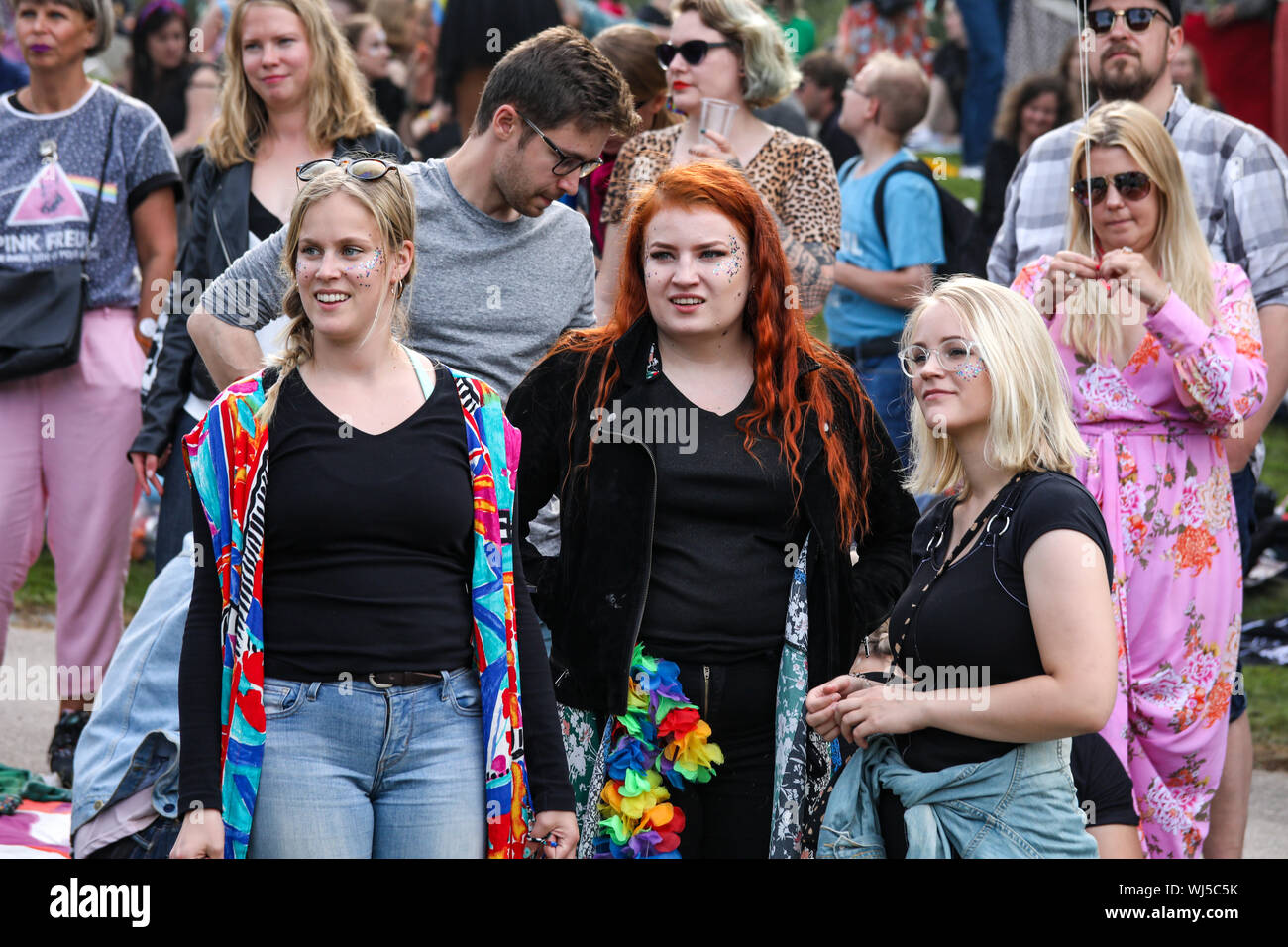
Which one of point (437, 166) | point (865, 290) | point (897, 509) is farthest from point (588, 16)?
point (897, 509)

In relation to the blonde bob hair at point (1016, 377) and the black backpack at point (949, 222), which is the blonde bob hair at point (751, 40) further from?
the blonde bob hair at point (1016, 377)

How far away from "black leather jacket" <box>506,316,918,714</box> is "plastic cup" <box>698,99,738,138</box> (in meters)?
1.78

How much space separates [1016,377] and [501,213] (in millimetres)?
1422

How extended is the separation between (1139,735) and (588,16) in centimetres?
724

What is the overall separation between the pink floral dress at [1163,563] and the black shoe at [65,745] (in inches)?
130

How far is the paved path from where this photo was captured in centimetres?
501

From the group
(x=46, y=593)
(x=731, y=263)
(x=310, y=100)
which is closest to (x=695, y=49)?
(x=310, y=100)

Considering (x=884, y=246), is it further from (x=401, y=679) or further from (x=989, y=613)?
(x=401, y=679)

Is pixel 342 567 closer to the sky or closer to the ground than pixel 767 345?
closer to the ground

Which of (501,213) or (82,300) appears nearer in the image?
(501,213)

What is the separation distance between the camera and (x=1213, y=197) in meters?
4.73

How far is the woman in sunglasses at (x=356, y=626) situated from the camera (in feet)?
8.79

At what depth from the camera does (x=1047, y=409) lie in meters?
3.01
